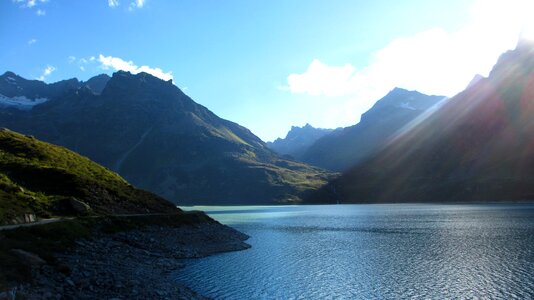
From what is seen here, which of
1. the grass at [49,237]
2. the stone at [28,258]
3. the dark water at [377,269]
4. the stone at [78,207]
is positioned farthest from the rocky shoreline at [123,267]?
the stone at [78,207]

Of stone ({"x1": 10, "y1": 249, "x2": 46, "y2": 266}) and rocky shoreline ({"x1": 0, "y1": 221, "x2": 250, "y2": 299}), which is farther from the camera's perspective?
stone ({"x1": 10, "y1": 249, "x2": 46, "y2": 266})

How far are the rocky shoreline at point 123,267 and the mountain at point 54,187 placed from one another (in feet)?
36.7

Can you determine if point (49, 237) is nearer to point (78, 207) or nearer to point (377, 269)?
point (78, 207)

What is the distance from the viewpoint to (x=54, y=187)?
79812 millimetres

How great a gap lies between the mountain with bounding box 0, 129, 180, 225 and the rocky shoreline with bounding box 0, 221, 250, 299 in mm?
11197

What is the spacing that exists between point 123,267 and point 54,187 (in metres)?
41.7

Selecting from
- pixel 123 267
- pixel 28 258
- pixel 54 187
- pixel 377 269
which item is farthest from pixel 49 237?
pixel 377 269

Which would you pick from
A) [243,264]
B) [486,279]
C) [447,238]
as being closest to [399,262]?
[486,279]

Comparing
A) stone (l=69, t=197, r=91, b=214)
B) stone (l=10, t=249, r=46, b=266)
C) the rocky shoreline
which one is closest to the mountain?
stone (l=69, t=197, r=91, b=214)

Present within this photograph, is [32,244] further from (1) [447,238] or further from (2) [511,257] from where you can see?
(1) [447,238]

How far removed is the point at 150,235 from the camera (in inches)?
2896

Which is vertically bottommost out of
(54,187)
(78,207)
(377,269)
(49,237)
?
(377,269)

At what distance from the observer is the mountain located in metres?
63.1

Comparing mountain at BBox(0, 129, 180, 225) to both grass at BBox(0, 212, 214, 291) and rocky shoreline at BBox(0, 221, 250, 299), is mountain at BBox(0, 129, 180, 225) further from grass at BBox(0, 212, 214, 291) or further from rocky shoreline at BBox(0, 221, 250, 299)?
rocky shoreline at BBox(0, 221, 250, 299)
